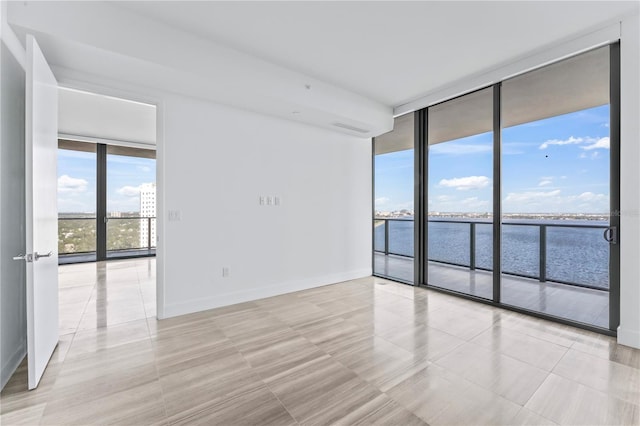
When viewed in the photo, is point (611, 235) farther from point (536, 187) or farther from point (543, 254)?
point (543, 254)

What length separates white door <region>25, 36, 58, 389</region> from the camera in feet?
6.38

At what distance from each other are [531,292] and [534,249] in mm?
898

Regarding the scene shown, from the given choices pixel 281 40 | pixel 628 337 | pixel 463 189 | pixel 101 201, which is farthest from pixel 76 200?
pixel 628 337

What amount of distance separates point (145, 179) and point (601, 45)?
8775 mm

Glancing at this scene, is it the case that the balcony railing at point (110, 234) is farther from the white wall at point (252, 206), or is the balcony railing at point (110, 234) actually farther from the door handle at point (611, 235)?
the door handle at point (611, 235)

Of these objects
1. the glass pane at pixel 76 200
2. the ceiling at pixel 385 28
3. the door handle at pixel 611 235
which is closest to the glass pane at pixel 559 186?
the door handle at pixel 611 235

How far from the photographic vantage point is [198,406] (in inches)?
70.2

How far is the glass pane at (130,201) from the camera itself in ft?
22.9

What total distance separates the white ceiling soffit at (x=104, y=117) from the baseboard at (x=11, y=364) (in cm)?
348

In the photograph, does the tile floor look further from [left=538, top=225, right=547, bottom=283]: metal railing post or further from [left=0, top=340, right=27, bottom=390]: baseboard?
[left=538, top=225, right=547, bottom=283]: metal railing post

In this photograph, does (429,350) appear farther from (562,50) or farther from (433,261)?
(433,261)

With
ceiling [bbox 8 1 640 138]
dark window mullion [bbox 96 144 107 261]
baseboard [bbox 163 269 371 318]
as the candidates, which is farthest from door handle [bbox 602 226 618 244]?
dark window mullion [bbox 96 144 107 261]

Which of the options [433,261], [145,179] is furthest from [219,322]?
[145,179]

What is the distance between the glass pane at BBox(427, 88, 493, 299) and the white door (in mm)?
4560
